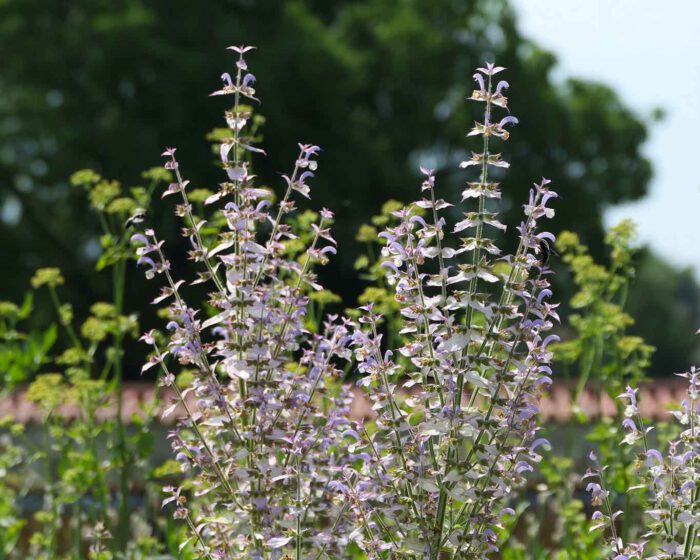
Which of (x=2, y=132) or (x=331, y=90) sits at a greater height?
(x=331, y=90)

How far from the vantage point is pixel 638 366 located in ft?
19.8

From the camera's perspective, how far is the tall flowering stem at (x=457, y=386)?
375 centimetres

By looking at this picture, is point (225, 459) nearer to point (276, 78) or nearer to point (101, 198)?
point (101, 198)

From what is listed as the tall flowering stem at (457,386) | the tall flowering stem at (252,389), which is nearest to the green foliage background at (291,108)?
the tall flowering stem at (252,389)

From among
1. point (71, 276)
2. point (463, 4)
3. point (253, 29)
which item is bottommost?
point (71, 276)

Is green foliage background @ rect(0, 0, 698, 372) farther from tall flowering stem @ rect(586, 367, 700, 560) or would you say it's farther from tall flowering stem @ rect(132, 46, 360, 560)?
tall flowering stem @ rect(586, 367, 700, 560)

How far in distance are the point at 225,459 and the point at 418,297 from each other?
960 mm

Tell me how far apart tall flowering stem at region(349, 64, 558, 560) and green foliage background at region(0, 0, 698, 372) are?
55.8 feet

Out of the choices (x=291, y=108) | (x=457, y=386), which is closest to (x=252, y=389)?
(x=457, y=386)

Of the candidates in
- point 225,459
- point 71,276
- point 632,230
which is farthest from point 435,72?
point 225,459

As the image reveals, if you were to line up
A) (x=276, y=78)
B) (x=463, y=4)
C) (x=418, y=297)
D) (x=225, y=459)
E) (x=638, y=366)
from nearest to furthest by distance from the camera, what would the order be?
1. (x=418, y=297)
2. (x=225, y=459)
3. (x=638, y=366)
4. (x=276, y=78)
5. (x=463, y=4)

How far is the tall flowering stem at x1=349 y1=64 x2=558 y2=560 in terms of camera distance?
3.75 m

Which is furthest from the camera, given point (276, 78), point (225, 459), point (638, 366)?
point (276, 78)

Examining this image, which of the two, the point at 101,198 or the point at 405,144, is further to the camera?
the point at 405,144
